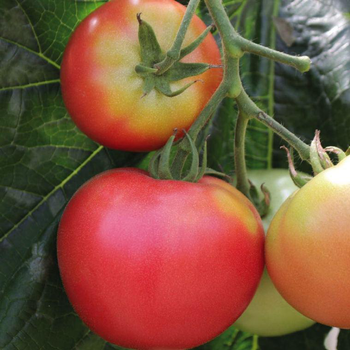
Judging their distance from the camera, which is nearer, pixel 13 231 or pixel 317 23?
pixel 13 231

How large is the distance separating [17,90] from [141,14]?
0.20 meters

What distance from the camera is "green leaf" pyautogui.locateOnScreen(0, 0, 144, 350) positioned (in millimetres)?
819

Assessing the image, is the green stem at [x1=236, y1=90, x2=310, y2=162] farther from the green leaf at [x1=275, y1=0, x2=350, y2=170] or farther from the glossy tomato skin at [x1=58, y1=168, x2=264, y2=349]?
the green leaf at [x1=275, y1=0, x2=350, y2=170]

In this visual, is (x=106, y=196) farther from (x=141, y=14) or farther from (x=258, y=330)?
(x=258, y=330)

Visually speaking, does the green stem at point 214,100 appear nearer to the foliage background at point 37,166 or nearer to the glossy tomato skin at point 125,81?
the glossy tomato skin at point 125,81

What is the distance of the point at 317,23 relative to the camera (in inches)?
41.9

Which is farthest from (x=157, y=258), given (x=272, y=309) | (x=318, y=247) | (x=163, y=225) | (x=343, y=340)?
(x=343, y=340)

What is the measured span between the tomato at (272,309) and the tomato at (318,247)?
0.15 m

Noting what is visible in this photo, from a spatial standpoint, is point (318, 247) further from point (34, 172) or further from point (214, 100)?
point (34, 172)

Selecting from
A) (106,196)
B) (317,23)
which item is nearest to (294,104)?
(317,23)

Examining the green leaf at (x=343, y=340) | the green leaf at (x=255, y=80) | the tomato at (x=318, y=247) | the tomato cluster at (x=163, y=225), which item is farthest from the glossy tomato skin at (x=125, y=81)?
the green leaf at (x=343, y=340)

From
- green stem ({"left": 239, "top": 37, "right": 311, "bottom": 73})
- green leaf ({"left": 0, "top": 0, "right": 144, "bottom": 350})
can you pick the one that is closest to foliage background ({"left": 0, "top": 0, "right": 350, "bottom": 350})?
green leaf ({"left": 0, "top": 0, "right": 144, "bottom": 350})

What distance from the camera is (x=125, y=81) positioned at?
2.31ft

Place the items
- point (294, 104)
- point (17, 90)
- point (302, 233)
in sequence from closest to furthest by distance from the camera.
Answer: point (302, 233), point (17, 90), point (294, 104)
